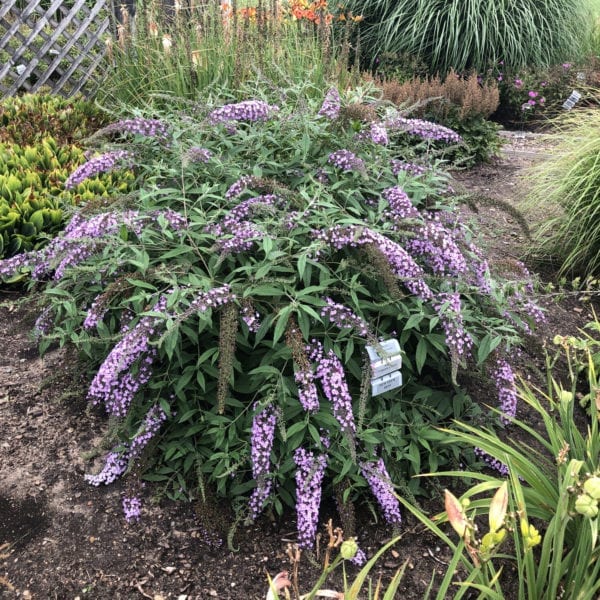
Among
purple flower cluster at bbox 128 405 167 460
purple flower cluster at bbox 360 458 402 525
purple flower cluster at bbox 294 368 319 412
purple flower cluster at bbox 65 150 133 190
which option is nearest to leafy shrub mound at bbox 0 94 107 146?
purple flower cluster at bbox 65 150 133 190

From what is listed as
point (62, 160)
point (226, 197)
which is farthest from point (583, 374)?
point (62, 160)

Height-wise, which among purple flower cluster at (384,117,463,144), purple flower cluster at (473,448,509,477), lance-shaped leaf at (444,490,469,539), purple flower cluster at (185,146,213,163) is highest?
purple flower cluster at (384,117,463,144)

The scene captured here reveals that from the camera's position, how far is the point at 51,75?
6.44 m

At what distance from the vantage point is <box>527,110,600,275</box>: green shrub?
3756 mm

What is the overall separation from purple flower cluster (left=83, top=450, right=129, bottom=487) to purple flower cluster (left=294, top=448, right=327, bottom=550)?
2.25 ft

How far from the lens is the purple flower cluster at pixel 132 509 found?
2129mm

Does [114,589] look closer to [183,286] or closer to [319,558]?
[319,558]

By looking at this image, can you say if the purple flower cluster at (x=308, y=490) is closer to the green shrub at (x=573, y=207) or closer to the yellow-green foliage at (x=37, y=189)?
the yellow-green foliage at (x=37, y=189)

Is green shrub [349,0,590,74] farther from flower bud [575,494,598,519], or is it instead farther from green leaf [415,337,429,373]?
flower bud [575,494,598,519]

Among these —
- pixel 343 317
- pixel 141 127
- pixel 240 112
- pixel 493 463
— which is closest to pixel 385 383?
pixel 343 317

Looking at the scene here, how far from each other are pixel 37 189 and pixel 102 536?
228cm

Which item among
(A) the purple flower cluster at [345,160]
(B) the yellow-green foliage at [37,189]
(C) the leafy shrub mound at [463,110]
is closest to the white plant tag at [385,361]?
(A) the purple flower cluster at [345,160]

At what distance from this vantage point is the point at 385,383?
80.1 inches

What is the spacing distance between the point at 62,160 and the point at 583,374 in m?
3.40
